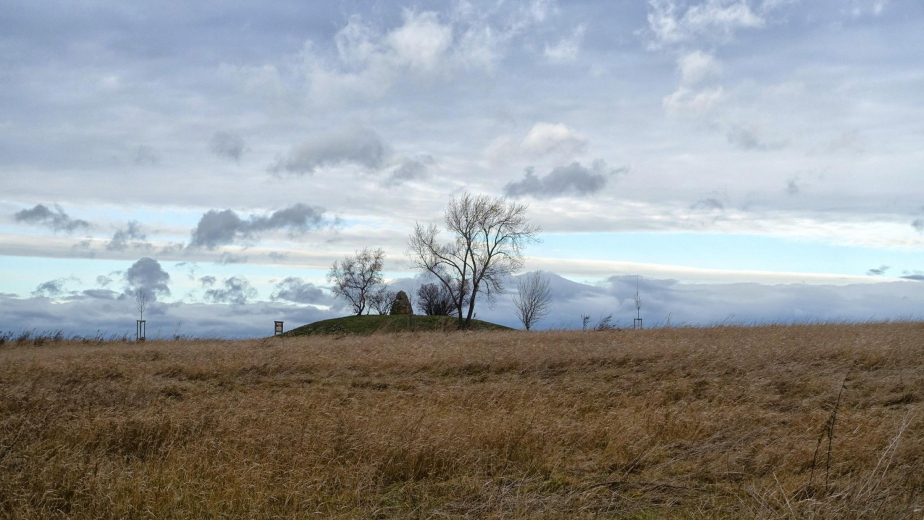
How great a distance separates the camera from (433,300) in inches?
2931

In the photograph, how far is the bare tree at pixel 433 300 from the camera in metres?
72.6

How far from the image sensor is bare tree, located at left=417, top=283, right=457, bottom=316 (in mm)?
72625

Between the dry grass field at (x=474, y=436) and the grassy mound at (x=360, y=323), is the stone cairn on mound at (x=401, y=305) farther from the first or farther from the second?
the dry grass field at (x=474, y=436)

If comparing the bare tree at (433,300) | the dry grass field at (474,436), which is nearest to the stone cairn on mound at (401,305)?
the bare tree at (433,300)

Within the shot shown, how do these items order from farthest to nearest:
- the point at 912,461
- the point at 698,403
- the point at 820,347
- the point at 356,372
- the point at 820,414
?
the point at 820,347, the point at 356,372, the point at 698,403, the point at 820,414, the point at 912,461

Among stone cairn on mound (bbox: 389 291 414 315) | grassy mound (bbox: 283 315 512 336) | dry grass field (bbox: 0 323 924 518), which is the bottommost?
dry grass field (bbox: 0 323 924 518)

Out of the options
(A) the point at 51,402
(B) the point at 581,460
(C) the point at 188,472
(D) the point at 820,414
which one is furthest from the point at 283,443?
(D) the point at 820,414

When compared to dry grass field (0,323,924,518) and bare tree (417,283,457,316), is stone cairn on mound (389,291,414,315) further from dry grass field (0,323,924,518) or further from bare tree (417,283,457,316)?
dry grass field (0,323,924,518)

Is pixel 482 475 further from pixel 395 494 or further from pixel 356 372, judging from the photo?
pixel 356 372

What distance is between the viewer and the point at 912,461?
8188 millimetres

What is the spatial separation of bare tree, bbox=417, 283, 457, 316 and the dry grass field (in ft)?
181

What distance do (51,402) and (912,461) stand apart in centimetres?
1440

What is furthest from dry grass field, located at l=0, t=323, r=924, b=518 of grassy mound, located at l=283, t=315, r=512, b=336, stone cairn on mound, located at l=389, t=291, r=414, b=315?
stone cairn on mound, located at l=389, t=291, r=414, b=315

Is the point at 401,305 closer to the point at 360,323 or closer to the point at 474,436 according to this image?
the point at 360,323
